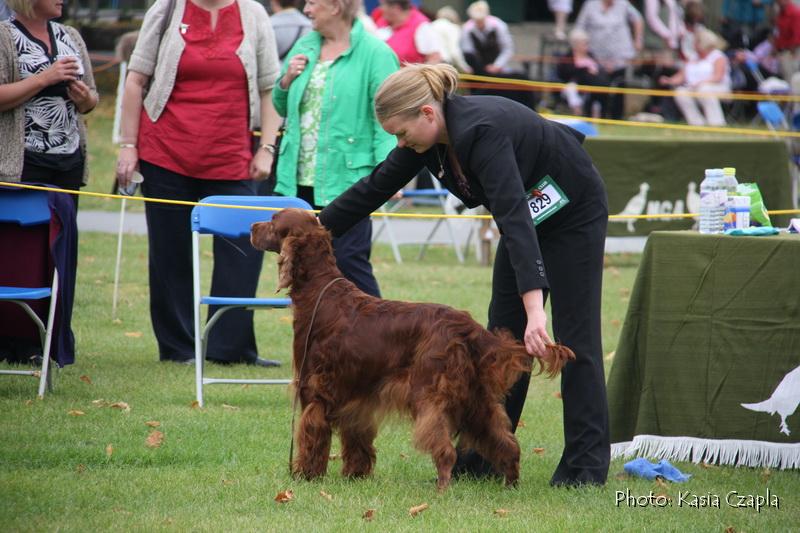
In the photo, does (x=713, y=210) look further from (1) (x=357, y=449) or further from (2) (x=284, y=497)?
(2) (x=284, y=497)

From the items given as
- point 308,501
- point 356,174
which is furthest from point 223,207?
point 308,501

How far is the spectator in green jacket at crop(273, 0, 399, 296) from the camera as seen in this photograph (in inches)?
245

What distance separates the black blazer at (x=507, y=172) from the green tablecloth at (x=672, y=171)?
6374 mm

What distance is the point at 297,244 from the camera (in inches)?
175

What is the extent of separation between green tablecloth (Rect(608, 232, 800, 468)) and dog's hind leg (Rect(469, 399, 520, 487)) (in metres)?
0.98

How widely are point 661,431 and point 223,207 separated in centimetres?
256

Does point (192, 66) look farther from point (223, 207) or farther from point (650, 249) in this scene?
point (650, 249)

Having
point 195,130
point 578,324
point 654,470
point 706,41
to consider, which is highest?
point 706,41

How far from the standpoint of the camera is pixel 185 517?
12.8 ft

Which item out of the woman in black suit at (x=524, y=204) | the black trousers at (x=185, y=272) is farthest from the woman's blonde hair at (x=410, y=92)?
the black trousers at (x=185, y=272)

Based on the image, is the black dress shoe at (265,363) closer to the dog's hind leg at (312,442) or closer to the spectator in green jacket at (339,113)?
the spectator in green jacket at (339,113)

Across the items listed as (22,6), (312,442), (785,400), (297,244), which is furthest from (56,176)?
(785,400)

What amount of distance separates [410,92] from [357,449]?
58.5 inches

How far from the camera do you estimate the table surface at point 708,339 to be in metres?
4.93
